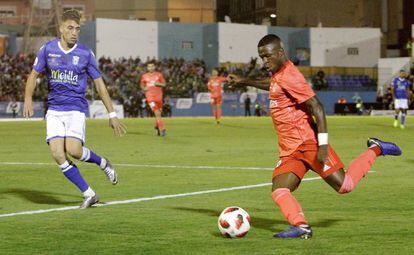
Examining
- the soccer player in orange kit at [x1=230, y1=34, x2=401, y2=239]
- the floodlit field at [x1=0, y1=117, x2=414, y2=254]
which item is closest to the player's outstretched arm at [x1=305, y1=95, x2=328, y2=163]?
the soccer player in orange kit at [x1=230, y1=34, x2=401, y2=239]

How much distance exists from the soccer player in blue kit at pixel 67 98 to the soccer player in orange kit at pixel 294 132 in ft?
10.4

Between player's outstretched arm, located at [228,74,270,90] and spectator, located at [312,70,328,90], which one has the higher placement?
player's outstretched arm, located at [228,74,270,90]

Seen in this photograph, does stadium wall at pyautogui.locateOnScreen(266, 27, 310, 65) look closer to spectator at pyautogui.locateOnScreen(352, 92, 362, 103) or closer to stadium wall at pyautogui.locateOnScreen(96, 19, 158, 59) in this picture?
spectator at pyautogui.locateOnScreen(352, 92, 362, 103)

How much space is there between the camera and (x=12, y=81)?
6103 centimetres

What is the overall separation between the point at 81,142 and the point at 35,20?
2578 inches

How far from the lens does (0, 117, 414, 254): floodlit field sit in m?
9.03

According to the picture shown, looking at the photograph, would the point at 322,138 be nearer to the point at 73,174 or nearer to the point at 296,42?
the point at 73,174

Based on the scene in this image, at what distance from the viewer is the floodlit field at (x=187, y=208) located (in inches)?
356

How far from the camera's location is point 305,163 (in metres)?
9.70

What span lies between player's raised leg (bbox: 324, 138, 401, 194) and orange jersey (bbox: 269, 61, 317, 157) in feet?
1.50

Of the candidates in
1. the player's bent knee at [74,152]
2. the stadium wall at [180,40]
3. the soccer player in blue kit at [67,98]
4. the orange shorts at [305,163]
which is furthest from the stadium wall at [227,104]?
the orange shorts at [305,163]

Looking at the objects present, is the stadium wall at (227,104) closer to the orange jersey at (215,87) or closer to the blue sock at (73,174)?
the orange jersey at (215,87)

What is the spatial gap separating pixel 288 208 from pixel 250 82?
182cm

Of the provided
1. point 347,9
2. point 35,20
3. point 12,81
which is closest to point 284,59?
point 12,81
